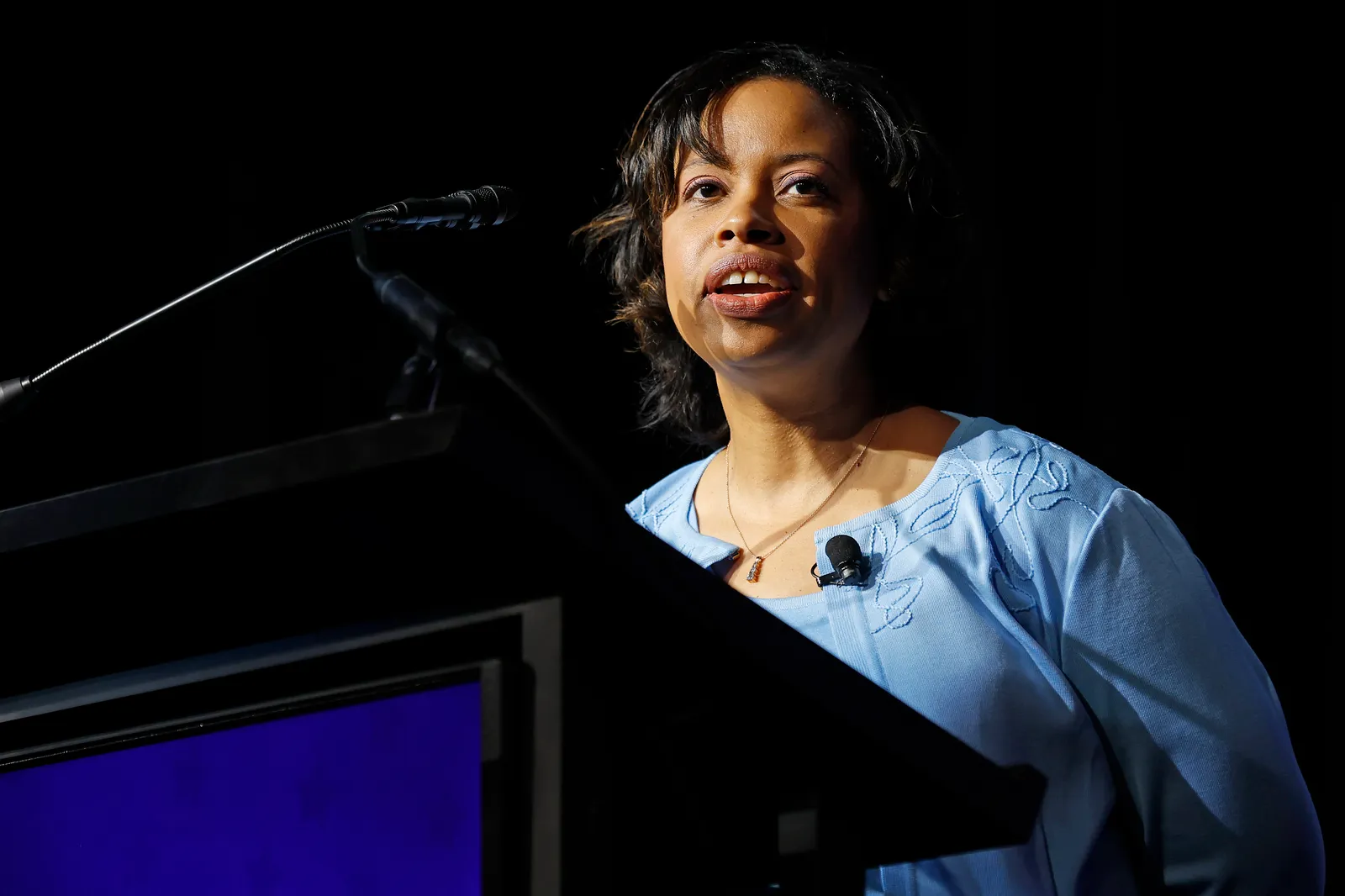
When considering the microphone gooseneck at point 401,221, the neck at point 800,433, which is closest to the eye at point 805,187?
the neck at point 800,433

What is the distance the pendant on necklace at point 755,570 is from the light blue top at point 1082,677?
0.13 m

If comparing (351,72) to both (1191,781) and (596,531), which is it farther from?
(596,531)

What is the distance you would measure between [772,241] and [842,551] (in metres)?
0.43

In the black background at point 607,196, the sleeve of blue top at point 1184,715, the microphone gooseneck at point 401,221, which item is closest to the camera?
the microphone gooseneck at point 401,221

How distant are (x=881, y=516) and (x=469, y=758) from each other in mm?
963

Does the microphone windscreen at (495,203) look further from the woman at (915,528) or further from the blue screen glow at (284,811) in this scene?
the blue screen glow at (284,811)

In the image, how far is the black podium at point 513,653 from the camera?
2.33 ft

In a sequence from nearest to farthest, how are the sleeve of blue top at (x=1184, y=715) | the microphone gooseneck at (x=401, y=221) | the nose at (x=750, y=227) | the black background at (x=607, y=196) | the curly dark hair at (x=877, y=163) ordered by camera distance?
1. the microphone gooseneck at (x=401, y=221)
2. the sleeve of blue top at (x=1184, y=715)
3. the nose at (x=750, y=227)
4. the curly dark hair at (x=877, y=163)
5. the black background at (x=607, y=196)

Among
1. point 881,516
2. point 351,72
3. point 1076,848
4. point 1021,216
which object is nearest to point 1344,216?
point 1021,216

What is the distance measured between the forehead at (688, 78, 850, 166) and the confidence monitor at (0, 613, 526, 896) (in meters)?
1.19

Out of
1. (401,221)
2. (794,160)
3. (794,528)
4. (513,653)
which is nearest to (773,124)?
(794,160)

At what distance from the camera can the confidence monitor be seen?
0.76 metres

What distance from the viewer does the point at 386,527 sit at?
29.1 inches

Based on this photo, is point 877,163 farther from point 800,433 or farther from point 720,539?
point 720,539
